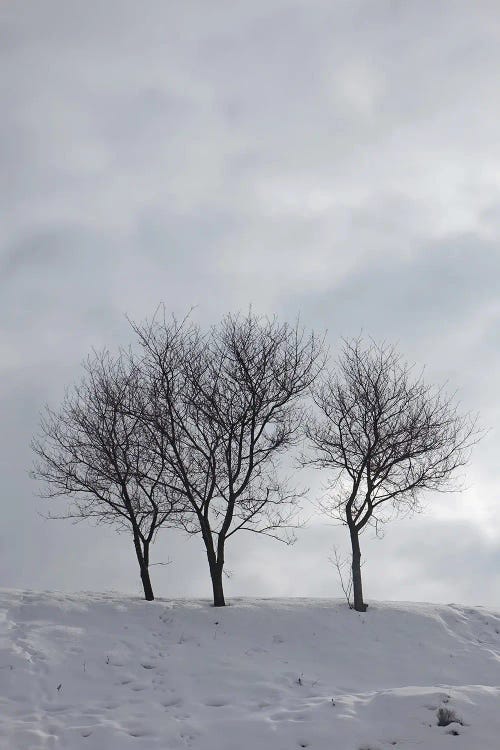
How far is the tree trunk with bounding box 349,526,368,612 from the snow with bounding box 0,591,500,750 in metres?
0.60

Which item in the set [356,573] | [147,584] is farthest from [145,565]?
[356,573]

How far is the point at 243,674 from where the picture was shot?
14.8 m

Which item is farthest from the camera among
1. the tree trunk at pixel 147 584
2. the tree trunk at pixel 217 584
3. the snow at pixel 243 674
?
the tree trunk at pixel 147 584

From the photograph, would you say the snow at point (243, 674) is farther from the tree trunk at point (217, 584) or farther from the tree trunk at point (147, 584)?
the tree trunk at point (147, 584)

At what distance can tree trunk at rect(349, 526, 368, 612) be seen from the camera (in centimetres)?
2047

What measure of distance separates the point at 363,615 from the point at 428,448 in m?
6.02

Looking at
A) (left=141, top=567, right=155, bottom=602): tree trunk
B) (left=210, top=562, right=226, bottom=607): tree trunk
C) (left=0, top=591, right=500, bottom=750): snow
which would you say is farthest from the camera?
(left=141, top=567, right=155, bottom=602): tree trunk

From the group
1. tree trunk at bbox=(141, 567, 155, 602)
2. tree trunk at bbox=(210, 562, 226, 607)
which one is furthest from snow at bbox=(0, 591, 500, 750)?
tree trunk at bbox=(141, 567, 155, 602)

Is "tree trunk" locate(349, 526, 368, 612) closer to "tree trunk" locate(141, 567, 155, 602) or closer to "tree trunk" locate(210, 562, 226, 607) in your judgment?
"tree trunk" locate(210, 562, 226, 607)

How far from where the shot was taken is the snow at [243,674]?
35.3ft

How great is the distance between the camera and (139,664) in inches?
590

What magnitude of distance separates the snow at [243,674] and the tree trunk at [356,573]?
0.60 m

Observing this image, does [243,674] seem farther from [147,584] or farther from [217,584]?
[147,584]

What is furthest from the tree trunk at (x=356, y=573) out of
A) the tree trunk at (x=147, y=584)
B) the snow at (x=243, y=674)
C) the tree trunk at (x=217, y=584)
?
the tree trunk at (x=147, y=584)
